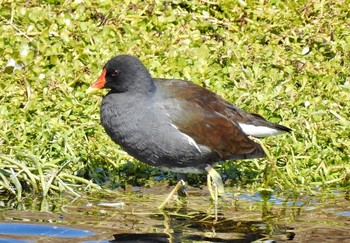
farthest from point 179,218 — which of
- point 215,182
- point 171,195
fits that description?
point 215,182

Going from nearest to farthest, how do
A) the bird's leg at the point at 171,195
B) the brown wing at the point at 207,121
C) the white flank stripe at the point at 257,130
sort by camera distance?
the bird's leg at the point at 171,195 → the brown wing at the point at 207,121 → the white flank stripe at the point at 257,130

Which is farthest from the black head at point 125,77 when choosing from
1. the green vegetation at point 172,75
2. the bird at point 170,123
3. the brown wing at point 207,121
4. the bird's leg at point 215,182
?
the bird's leg at point 215,182

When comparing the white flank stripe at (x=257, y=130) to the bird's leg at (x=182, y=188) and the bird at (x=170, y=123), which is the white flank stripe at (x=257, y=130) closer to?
the bird at (x=170, y=123)

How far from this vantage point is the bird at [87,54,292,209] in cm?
A: 738

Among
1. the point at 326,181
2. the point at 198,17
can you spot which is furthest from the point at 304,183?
the point at 198,17

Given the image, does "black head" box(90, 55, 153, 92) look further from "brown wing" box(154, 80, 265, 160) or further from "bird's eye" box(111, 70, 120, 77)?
"brown wing" box(154, 80, 265, 160)

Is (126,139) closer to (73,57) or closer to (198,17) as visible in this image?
(73,57)

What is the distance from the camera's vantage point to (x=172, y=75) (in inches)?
367

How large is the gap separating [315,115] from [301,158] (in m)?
0.67

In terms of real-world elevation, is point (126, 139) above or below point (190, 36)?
below

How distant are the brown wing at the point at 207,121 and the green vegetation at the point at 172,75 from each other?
0.29 metres

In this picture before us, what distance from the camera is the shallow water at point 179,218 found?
21.7 feet

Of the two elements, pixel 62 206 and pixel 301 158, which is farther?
pixel 301 158

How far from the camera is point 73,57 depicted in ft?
30.9
